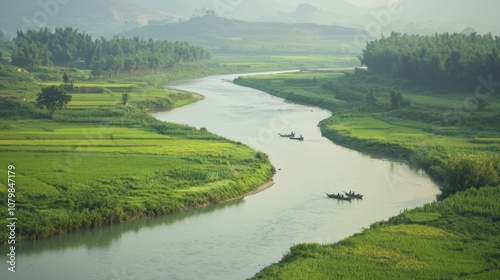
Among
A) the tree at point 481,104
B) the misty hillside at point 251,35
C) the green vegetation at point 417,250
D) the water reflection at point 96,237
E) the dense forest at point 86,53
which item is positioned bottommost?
the water reflection at point 96,237

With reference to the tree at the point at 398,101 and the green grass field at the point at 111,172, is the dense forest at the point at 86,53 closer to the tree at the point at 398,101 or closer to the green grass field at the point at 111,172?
the green grass field at the point at 111,172

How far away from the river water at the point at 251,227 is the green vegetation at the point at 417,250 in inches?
67.5

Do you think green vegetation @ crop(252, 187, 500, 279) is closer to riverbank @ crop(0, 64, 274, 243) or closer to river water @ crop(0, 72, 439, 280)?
river water @ crop(0, 72, 439, 280)

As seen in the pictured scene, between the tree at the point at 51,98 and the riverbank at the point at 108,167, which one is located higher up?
the tree at the point at 51,98

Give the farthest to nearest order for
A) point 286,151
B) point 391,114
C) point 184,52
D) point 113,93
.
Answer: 1. point 184,52
2. point 113,93
3. point 391,114
4. point 286,151

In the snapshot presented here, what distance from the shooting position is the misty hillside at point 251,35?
6329 inches

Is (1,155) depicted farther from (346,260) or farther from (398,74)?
(398,74)

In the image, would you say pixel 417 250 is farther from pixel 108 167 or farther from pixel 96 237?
pixel 108 167

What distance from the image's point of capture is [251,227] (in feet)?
96.3

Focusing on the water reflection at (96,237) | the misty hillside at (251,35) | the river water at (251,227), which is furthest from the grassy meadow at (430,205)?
the misty hillside at (251,35)

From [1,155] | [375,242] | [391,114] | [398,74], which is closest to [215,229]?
[375,242]

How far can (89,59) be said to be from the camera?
91.4 m

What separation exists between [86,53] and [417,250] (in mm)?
73071

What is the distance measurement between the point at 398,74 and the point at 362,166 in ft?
115
